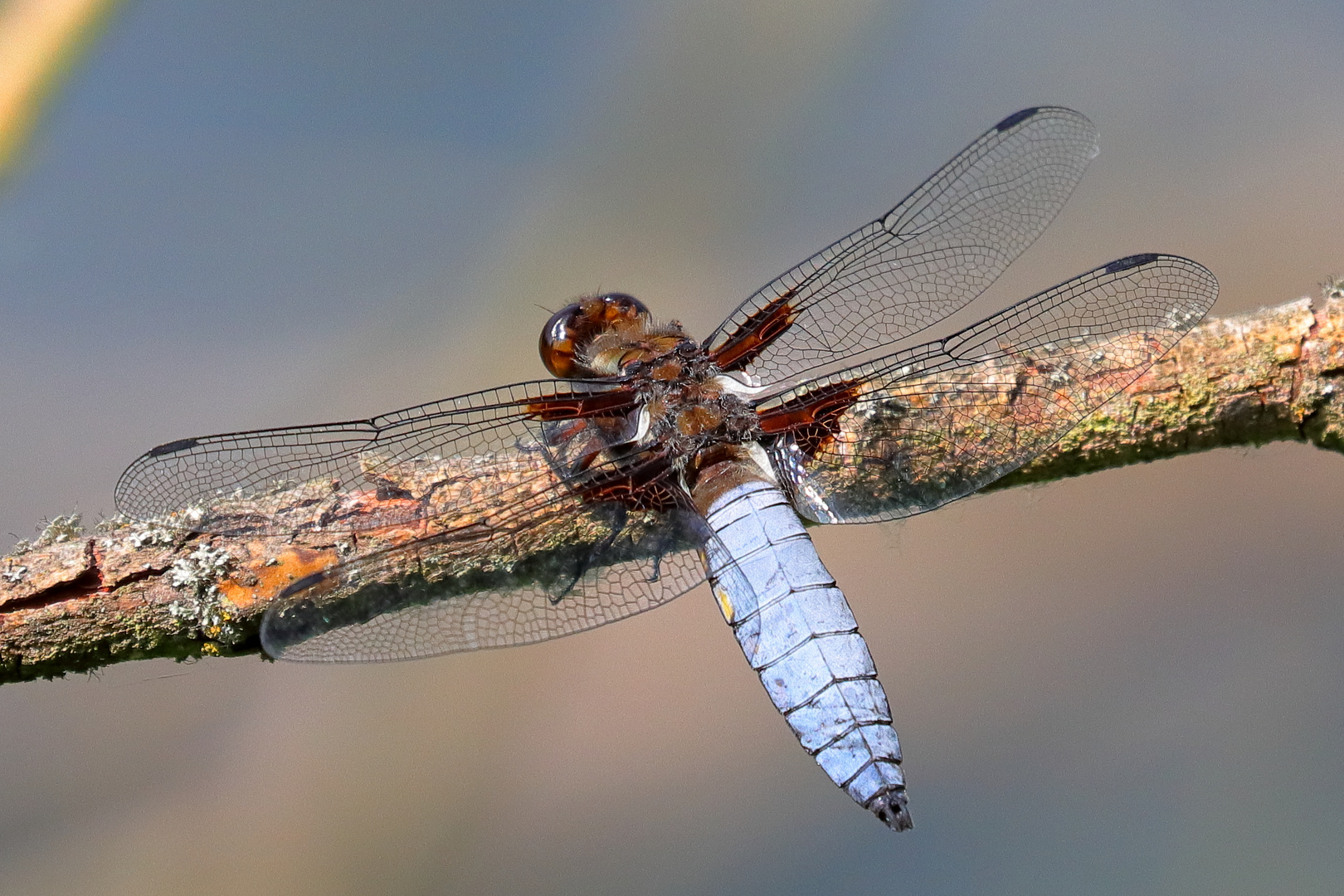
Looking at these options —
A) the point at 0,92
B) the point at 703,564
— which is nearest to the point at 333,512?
the point at 703,564

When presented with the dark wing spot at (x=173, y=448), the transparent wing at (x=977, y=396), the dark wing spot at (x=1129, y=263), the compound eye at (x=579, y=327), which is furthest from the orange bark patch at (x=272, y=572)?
the dark wing spot at (x=1129, y=263)

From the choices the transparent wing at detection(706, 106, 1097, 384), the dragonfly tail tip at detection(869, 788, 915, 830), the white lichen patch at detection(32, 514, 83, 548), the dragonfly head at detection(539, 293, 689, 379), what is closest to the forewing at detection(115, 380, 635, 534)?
the white lichen patch at detection(32, 514, 83, 548)

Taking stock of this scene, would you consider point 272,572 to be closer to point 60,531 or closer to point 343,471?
point 343,471

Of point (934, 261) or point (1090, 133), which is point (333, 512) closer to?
point (934, 261)

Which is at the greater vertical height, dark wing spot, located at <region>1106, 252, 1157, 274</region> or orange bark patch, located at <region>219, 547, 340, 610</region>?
dark wing spot, located at <region>1106, 252, 1157, 274</region>

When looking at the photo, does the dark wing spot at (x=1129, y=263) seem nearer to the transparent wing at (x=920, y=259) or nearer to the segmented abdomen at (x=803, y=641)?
the transparent wing at (x=920, y=259)

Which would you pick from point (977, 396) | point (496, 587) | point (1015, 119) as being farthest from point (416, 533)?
point (1015, 119)

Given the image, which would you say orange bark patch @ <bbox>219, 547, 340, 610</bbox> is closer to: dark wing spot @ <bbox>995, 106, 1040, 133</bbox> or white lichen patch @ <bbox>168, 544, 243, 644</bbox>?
white lichen patch @ <bbox>168, 544, 243, 644</bbox>
